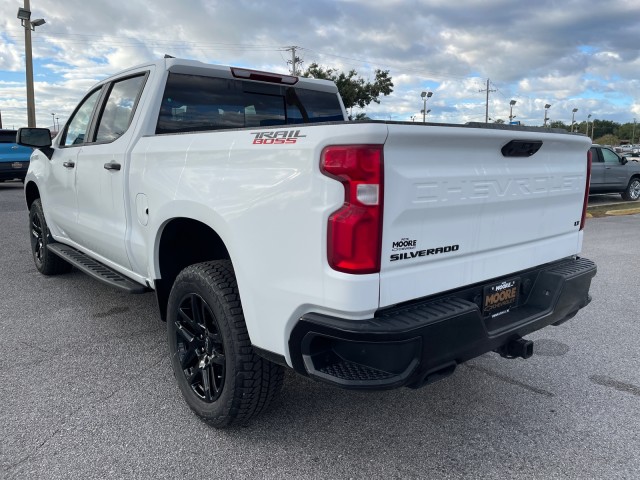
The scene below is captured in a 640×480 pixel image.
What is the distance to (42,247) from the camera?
5.97m

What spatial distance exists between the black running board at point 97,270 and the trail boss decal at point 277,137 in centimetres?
169

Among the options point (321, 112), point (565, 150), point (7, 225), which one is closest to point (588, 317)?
point (565, 150)

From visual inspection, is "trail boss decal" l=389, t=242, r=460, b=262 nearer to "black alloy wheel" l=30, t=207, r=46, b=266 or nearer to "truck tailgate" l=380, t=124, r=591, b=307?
"truck tailgate" l=380, t=124, r=591, b=307

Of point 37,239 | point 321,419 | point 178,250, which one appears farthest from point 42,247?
point 321,419

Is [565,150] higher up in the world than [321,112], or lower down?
lower down

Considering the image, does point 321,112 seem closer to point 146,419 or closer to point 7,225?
point 146,419

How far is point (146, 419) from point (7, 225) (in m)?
8.52

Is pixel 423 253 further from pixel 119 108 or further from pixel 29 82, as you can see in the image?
pixel 29 82

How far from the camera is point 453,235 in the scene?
2404 millimetres

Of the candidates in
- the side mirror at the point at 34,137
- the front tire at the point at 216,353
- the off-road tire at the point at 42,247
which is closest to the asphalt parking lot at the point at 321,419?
the front tire at the point at 216,353

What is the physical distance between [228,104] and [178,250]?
1266 mm

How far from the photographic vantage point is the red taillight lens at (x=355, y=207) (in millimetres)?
2053

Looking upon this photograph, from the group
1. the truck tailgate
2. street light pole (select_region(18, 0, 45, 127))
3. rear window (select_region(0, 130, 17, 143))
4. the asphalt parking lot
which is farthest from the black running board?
street light pole (select_region(18, 0, 45, 127))

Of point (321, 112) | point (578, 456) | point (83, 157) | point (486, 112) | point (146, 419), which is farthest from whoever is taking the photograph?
point (486, 112)
